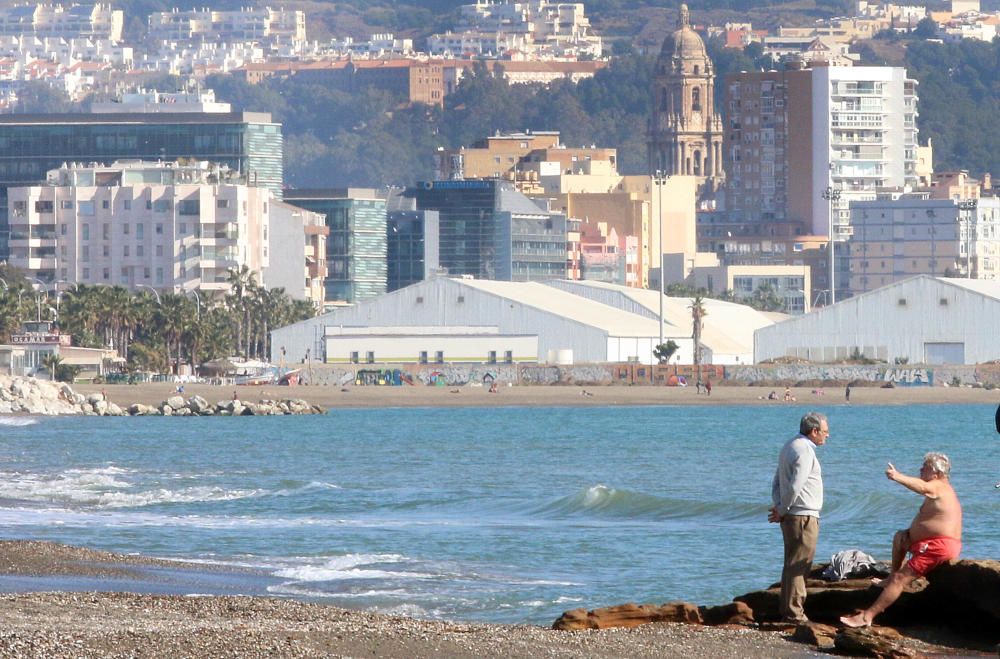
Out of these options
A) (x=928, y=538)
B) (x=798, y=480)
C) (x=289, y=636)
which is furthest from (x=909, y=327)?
(x=289, y=636)

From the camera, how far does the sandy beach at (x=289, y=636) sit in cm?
1720

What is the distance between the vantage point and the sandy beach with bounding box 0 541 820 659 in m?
17.2

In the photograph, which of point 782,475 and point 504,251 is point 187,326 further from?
point 782,475

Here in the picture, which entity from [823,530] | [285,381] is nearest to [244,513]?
[823,530]

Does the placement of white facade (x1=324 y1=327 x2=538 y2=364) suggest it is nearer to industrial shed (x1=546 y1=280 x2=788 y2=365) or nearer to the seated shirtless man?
industrial shed (x1=546 y1=280 x2=788 y2=365)

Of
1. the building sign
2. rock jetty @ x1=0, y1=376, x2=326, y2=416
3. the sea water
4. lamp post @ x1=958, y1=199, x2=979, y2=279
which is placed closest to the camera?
the sea water

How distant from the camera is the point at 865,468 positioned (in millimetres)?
56812

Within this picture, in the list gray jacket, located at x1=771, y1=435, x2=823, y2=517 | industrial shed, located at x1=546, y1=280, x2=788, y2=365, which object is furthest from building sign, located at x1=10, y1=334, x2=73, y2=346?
gray jacket, located at x1=771, y1=435, x2=823, y2=517

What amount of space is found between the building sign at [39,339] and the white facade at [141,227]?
42.8 metres

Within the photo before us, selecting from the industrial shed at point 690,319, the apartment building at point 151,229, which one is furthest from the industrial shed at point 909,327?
the apartment building at point 151,229

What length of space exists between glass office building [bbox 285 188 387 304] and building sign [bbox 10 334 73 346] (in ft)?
228

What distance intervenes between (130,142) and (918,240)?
207 ft

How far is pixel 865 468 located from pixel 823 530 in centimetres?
2044

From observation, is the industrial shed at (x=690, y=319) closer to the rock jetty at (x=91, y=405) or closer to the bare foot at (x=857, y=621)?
the rock jetty at (x=91, y=405)
